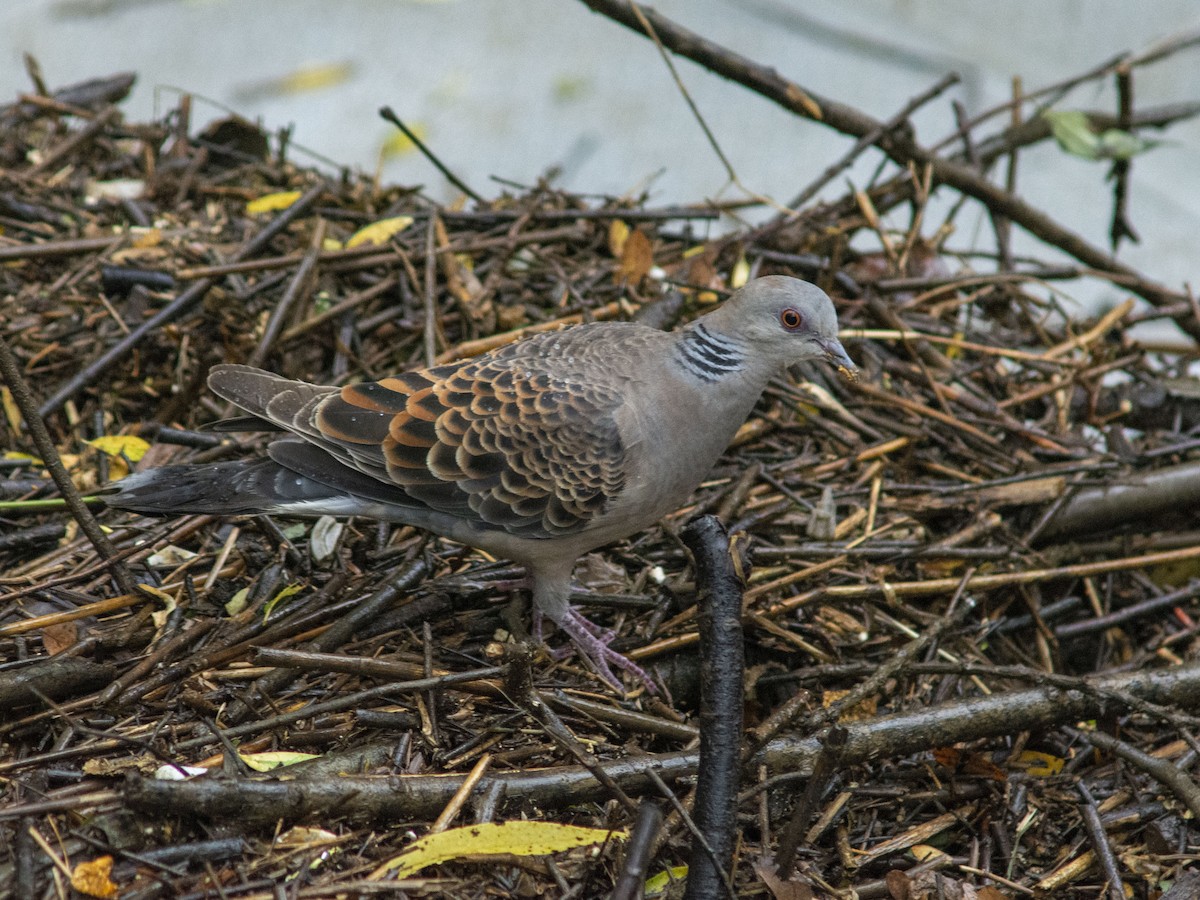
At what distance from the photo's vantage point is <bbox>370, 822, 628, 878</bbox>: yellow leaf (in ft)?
8.14

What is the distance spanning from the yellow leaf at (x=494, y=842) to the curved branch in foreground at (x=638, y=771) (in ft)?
0.33

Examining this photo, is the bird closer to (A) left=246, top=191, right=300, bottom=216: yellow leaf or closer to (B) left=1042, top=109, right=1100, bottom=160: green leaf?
(A) left=246, top=191, right=300, bottom=216: yellow leaf

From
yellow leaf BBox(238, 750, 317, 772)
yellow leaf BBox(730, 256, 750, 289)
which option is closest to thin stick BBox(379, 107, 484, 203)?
yellow leaf BBox(730, 256, 750, 289)

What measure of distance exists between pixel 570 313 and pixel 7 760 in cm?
257

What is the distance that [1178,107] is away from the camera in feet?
19.3

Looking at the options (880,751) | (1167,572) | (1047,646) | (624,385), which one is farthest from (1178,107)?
(880,751)

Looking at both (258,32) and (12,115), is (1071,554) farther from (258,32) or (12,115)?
(258,32)

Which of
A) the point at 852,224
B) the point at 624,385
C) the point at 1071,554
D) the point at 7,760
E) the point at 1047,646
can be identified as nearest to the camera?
the point at 7,760

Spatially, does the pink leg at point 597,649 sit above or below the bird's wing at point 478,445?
below

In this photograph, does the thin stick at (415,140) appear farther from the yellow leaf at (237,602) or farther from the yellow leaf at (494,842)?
the yellow leaf at (494,842)

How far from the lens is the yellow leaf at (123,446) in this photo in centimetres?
394

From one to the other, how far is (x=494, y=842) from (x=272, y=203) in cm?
341

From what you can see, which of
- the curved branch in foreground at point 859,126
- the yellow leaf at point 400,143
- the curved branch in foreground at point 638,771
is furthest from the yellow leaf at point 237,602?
the yellow leaf at point 400,143

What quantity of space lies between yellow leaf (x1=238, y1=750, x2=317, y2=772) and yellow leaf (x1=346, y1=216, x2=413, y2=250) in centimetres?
250
